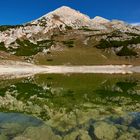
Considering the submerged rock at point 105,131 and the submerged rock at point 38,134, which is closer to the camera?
the submerged rock at point 38,134

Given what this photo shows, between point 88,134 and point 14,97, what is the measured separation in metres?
25.8

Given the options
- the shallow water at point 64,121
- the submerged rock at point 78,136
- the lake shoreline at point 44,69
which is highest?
the lake shoreline at point 44,69

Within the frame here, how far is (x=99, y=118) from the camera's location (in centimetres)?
3155

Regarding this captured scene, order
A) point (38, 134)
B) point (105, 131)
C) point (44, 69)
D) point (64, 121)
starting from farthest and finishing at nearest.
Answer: point (44, 69) → point (64, 121) → point (105, 131) → point (38, 134)

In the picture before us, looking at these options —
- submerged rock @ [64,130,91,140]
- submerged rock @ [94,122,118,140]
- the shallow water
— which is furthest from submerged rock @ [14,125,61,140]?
submerged rock @ [94,122,118,140]

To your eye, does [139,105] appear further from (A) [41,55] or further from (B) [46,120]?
(A) [41,55]

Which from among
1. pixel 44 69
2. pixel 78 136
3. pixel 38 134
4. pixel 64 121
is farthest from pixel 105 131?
pixel 44 69

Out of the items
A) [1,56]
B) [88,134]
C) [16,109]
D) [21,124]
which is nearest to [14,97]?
[16,109]

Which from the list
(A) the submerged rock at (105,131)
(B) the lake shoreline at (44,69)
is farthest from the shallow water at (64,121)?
(B) the lake shoreline at (44,69)

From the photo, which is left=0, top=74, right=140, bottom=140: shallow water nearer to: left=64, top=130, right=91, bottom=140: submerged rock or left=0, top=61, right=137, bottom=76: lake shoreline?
left=64, top=130, right=91, bottom=140: submerged rock

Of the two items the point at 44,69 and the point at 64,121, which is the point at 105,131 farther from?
the point at 44,69

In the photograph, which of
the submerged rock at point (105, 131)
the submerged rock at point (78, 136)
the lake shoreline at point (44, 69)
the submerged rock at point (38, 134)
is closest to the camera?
the submerged rock at point (38, 134)

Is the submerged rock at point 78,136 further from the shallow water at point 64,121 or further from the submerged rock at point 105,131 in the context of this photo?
the submerged rock at point 105,131

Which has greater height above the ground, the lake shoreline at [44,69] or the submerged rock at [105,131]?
the lake shoreline at [44,69]
